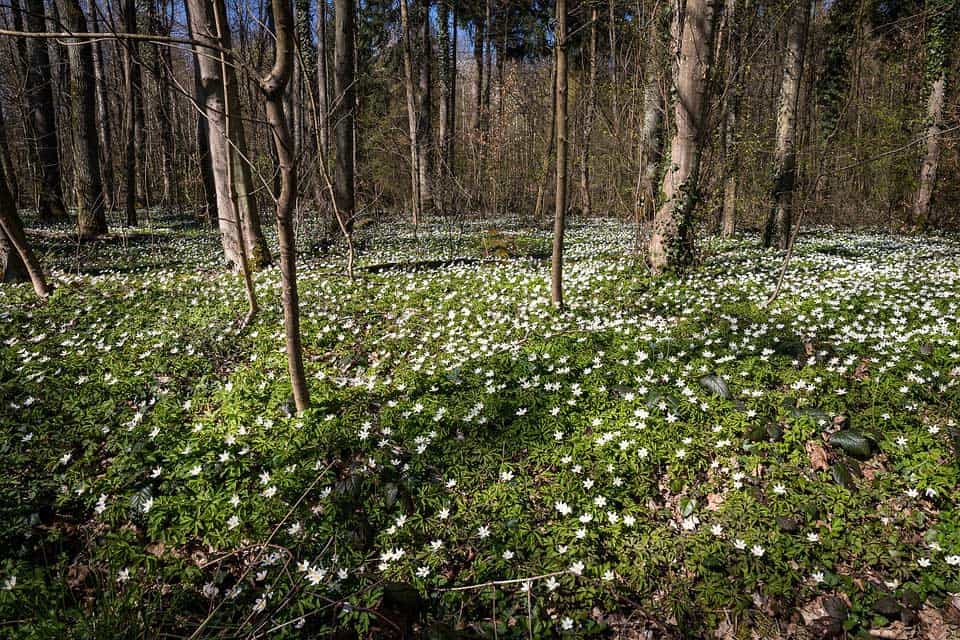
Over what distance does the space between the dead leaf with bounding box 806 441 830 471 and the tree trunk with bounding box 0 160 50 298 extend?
9.87 m

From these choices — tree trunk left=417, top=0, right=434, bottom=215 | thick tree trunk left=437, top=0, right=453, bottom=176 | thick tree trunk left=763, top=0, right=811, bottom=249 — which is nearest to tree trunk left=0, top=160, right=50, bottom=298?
thick tree trunk left=763, top=0, right=811, bottom=249

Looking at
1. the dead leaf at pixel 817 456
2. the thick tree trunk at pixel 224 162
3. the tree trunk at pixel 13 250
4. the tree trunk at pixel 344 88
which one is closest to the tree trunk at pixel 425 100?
the tree trunk at pixel 344 88

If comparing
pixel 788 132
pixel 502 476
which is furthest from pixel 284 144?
pixel 788 132

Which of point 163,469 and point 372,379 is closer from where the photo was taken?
point 163,469

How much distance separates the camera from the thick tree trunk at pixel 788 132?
9.88 metres

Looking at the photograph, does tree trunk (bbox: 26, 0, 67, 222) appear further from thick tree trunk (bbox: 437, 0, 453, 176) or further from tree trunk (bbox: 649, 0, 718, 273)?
tree trunk (bbox: 649, 0, 718, 273)

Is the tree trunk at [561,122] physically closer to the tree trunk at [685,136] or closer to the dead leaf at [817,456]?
the tree trunk at [685,136]

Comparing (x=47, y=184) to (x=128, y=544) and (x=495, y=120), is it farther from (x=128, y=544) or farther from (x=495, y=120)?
(x=128, y=544)

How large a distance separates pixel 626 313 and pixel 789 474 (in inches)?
111

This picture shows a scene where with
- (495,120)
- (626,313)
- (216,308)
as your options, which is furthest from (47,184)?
(626,313)

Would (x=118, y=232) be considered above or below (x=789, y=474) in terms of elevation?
above

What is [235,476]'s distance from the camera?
332 centimetres

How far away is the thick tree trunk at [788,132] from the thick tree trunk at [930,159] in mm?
5710

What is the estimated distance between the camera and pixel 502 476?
10.5 ft
